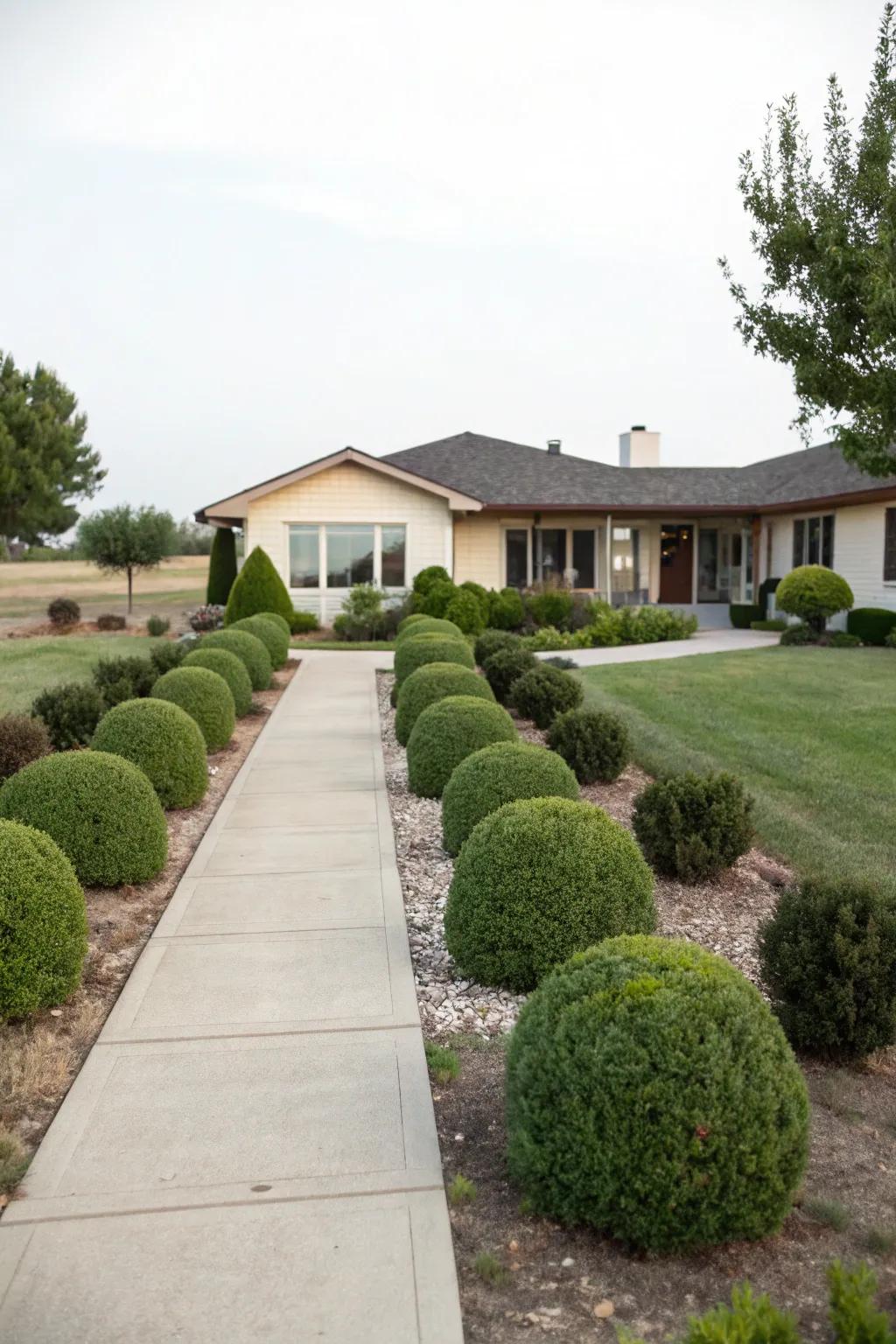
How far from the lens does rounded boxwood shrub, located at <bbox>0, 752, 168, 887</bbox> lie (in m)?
6.01

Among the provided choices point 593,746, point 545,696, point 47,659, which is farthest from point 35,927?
point 47,659

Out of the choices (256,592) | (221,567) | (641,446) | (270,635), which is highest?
(641,446)

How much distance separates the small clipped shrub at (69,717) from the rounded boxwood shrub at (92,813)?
4063mm

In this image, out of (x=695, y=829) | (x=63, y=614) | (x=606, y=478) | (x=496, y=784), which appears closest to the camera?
(x=496, y=784)

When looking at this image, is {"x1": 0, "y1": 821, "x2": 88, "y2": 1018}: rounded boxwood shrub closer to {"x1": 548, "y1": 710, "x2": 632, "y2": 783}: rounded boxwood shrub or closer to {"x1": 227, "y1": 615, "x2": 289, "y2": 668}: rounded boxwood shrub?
{"x1": 548, "y1": 710, "x2": 632, "y2": 783}: rounded boxwood shrub

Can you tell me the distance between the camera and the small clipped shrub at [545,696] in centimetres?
1105

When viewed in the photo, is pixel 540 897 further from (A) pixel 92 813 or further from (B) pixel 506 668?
(B) pixel 506 668

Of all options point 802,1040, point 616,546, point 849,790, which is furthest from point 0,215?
point 802,1040

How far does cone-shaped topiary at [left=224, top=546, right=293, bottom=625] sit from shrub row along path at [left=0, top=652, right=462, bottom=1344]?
1704 centimetres

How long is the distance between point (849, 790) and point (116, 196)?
17.9 metres

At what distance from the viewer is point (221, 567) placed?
A: 28938mm

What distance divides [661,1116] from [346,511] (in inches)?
922

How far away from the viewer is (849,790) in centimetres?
869

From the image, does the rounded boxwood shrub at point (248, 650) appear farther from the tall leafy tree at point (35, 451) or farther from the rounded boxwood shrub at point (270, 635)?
the tall leafy tree at point (35, 451)
